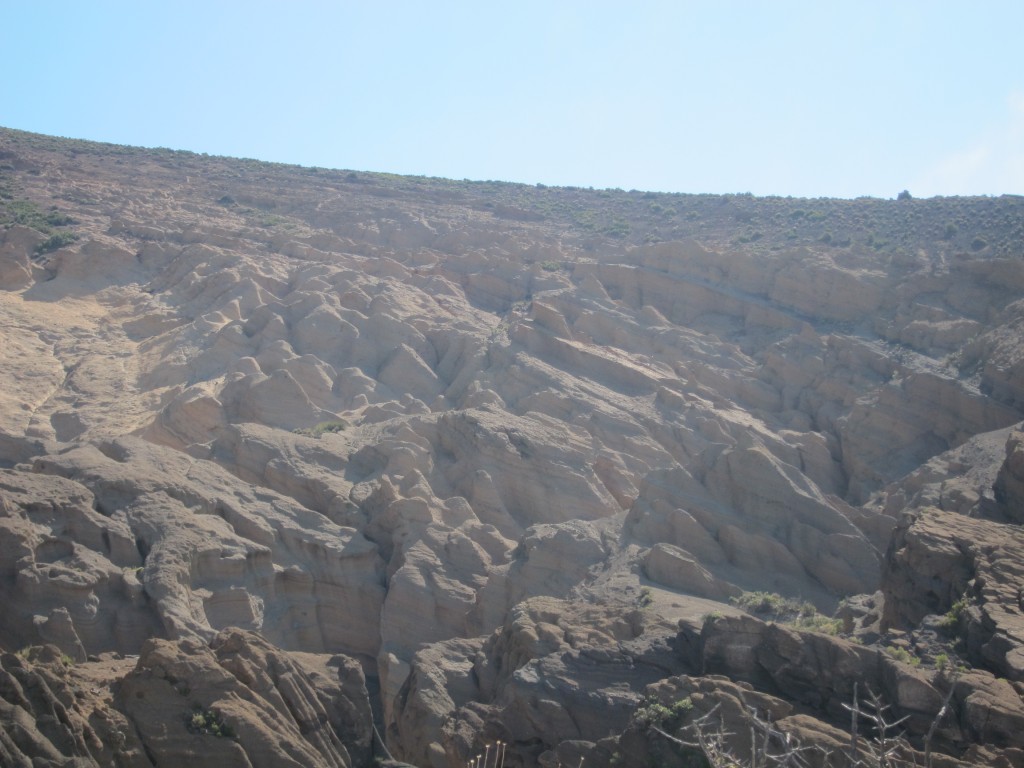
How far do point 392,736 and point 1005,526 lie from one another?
11.4 meters

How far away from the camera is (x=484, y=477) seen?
1118 inches

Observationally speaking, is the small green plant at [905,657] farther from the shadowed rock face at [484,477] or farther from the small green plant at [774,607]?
the small green plant at [774,607]

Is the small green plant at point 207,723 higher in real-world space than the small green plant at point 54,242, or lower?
lower

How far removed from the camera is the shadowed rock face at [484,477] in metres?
16.3

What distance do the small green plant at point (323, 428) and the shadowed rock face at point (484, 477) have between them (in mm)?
118

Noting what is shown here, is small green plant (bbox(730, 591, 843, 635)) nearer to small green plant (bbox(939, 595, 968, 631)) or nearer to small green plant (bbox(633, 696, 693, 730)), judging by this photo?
small green plant (bbox(939, 595, 968, 631))

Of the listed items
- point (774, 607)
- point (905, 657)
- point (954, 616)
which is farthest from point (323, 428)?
point (905, 657)

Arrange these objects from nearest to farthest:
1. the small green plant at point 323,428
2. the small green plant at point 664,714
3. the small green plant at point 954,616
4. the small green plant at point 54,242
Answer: the small green plant at point 664,714
the small green plant at point 954,616
the small green plant at point 323,428
the small green plant at point 54,242

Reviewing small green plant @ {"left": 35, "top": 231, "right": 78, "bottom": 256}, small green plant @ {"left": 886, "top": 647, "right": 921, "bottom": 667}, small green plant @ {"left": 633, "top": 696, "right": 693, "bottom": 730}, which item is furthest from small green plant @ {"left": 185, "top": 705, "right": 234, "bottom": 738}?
small green plant @ {"left": 35, "top": 231, "right": 78, "bottom": 256}

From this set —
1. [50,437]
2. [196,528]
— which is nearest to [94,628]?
[196,528]

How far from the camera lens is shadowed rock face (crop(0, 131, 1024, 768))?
16.3 m

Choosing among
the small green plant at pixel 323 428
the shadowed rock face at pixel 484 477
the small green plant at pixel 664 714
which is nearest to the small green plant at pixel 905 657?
the shadowed rock face at pixel 484 477

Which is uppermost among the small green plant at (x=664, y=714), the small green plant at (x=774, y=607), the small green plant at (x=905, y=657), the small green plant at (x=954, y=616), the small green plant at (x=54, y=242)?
the small green plant at (x=54, y=242)

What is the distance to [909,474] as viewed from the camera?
2933cm
